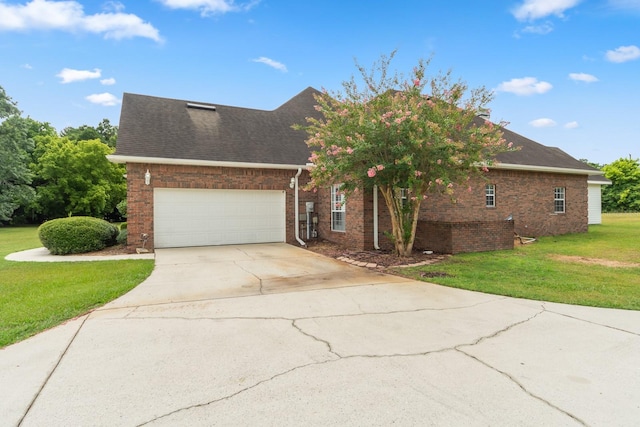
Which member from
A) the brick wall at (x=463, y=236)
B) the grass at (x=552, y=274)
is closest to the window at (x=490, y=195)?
the brick wall at (x=463, y=236)

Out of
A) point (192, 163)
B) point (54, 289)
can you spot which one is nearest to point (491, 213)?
point (192, 163)

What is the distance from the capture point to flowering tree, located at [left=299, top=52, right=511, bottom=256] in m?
7.79

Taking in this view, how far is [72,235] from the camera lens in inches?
418

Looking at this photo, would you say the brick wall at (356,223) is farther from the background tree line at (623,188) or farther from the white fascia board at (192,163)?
the background tree line at (623,188)

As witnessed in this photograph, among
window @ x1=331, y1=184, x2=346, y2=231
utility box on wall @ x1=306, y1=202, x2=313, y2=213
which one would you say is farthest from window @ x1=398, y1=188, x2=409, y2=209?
utility box on wall @ x1=306, y1=202, x2=313, y2=213

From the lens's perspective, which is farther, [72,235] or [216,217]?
[216,217]

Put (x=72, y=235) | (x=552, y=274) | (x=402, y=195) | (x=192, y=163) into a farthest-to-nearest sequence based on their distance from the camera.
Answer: (x=192, y=163) → (x=402, y=195) → (x=72, y=235) → (x=552, y=274)

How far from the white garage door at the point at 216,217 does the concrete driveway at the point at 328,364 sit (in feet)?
21.3

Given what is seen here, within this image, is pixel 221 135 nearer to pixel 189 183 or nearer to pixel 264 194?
pixel 189 183


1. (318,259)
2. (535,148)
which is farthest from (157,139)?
(535,148)

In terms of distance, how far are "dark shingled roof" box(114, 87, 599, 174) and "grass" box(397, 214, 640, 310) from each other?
4584 millimetres

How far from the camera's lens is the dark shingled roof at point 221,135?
11.9 metres

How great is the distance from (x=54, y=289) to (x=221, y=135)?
871cm

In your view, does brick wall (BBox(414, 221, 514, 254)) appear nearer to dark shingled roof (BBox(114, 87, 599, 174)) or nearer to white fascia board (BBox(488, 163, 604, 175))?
dark shingled roof (BBox(114, 87, 599, 174))
